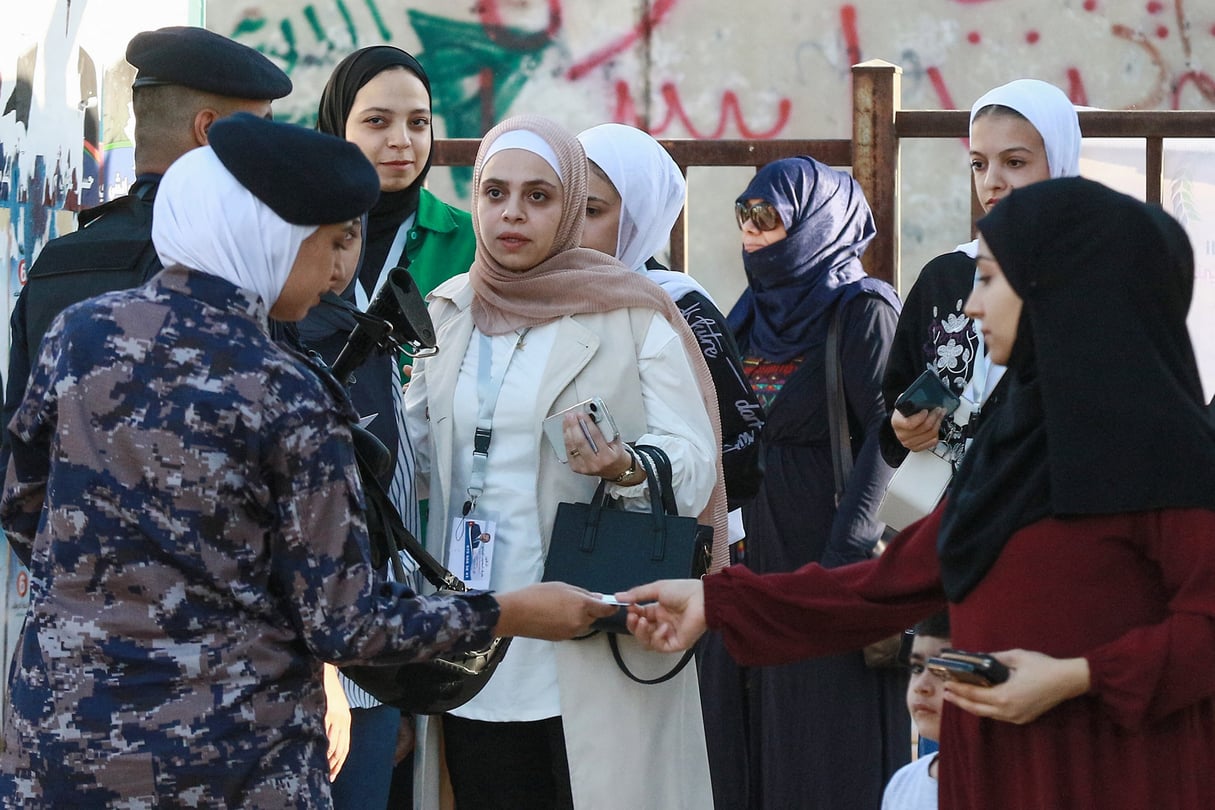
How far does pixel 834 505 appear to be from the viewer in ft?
15.0

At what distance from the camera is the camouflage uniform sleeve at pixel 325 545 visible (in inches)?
88.7

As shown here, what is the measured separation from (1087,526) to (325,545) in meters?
1.13

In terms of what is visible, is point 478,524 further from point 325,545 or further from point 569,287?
point 325,545

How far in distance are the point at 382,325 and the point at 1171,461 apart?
1489mm

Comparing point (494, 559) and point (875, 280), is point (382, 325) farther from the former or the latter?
point (875, 280)

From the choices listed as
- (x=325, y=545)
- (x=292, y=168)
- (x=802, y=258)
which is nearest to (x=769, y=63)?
(x=802, y=258)

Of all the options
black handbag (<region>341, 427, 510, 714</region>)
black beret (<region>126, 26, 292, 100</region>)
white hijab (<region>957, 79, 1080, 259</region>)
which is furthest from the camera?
white hijab (<region>957, 79, 1080, 259</region>)

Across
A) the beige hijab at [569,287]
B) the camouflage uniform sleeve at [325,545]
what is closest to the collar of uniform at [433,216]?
the beige hijab at [569,287]

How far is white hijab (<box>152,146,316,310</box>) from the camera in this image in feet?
7.48

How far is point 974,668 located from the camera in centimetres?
231

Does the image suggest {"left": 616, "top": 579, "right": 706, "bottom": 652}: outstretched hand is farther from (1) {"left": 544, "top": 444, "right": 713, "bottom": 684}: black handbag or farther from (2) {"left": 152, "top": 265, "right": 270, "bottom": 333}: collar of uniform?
(2) {"left": 152, "top": 265, "right": 270, "bottom": 333}: collar of uniform

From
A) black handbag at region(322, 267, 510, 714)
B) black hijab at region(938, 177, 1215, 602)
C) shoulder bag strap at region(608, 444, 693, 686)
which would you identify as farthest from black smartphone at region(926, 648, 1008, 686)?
shoulder bag strap at region(608, 444, 693, 686)

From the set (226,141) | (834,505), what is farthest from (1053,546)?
(834,505)

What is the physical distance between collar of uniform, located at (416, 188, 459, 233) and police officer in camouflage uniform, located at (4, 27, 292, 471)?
946mm
